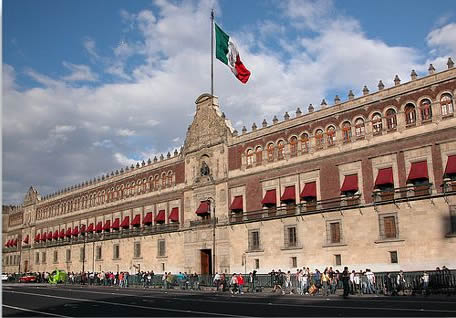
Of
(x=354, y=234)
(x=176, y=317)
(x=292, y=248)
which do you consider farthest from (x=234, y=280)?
(x=176, y=317)

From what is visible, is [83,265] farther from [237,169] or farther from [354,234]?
[354,234]

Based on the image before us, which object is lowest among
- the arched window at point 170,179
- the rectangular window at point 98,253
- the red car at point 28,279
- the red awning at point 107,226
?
the red car at point 28,279

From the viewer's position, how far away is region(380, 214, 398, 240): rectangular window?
1394 inches

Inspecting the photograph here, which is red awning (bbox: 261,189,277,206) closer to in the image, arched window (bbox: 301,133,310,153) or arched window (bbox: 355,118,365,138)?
arched window (bbox: 301,133,310,153)

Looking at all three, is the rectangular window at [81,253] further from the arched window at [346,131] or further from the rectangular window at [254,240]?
the arched window at [346,131]

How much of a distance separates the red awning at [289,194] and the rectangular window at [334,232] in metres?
4.51

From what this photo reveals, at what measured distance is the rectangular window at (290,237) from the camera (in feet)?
137

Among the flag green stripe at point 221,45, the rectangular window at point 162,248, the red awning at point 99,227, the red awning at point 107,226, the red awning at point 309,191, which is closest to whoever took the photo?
the flag green stripe at point 221,45

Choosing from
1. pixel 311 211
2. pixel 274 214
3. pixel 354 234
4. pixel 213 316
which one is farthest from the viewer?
pixel 274 214

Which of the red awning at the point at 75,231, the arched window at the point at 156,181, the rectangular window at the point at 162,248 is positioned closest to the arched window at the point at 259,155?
the rectangular window at the point at 162,248

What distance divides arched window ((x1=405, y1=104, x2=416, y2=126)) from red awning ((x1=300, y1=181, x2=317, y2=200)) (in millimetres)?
9025

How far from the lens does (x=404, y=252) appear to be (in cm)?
3441

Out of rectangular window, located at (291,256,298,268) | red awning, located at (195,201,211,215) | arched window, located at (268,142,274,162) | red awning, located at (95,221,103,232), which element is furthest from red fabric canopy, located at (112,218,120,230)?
rectangular window, located at (291,256,298,268)

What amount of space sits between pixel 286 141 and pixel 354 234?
1061cm
